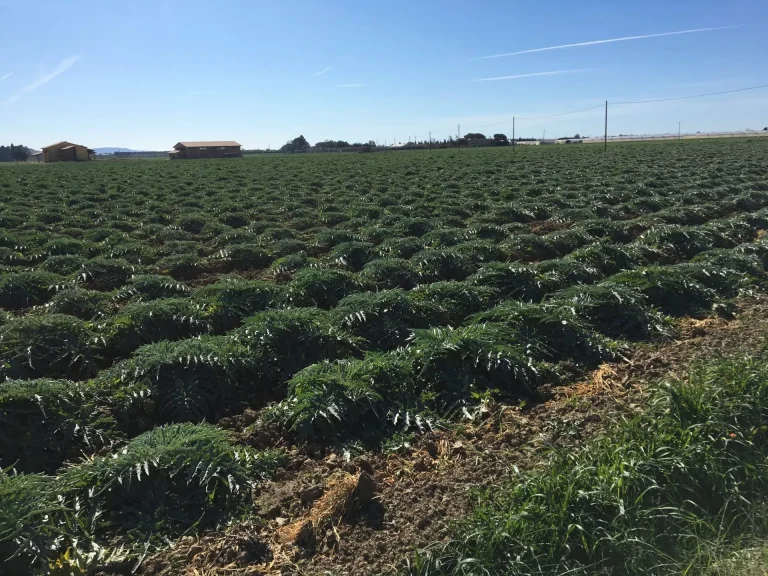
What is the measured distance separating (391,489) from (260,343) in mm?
2345

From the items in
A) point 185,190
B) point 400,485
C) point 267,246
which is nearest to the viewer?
point 400,485

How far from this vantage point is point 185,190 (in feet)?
68.5

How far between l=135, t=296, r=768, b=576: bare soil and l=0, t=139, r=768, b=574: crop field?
168 millimetres

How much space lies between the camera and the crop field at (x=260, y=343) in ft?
10.8

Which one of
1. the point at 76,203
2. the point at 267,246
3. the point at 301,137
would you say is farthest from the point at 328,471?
the point at 301,137

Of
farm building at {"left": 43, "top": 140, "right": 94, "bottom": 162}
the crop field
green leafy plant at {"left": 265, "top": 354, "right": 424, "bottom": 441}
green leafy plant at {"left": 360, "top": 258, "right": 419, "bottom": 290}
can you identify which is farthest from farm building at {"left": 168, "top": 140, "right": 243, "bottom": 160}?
green leafy plant at {"left": 265, "top": 354, "right": 424, "bottom": 441}

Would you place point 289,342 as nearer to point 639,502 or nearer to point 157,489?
point 157,489

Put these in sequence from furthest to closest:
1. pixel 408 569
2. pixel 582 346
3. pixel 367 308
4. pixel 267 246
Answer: pixel 267 246 → pixel 367 308 → pixel 582 346 → pixel 408 569

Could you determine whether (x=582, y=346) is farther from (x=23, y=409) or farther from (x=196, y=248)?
(x=196, y=248)

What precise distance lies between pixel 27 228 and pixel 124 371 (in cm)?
1050

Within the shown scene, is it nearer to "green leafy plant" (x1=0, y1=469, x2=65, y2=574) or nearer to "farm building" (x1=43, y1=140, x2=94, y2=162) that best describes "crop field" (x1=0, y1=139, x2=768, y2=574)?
"green leafy plant" (x1=0, y1=469, x2=65, y2=574)

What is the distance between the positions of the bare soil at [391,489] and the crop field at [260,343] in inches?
6.6

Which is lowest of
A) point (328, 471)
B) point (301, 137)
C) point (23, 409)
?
point (328, 471)

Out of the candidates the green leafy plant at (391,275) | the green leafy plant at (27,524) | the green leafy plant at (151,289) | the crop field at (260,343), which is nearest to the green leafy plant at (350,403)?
the crop field at (260,343)
